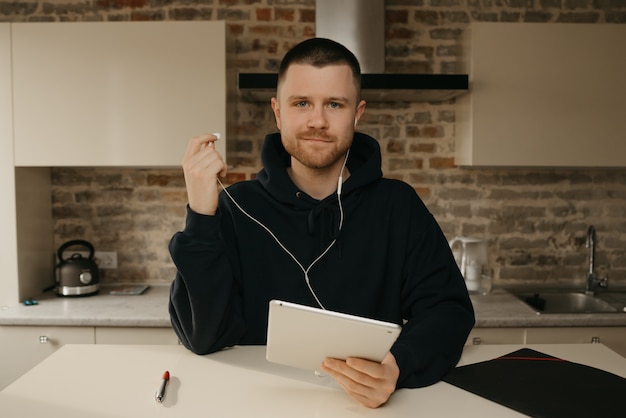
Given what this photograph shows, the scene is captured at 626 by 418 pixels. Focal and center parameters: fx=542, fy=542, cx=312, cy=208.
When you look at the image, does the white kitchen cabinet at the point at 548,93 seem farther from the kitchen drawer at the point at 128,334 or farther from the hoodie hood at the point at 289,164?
the kitchen drawer at the point at 128,334

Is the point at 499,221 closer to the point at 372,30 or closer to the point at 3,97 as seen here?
the point at 372,30

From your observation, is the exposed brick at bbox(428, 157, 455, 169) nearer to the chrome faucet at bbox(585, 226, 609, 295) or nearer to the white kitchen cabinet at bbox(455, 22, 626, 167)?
the white kitchen cabinet at bbox(455, 22, 626, 167)

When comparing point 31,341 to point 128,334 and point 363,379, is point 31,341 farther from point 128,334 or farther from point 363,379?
point 363,379

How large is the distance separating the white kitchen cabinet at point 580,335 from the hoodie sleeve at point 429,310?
1.15m

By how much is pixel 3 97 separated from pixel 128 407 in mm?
2045

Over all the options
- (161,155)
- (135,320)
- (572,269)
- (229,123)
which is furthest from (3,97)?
(572,269)

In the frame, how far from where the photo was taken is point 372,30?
2.62 metres

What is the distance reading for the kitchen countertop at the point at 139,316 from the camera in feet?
7.73

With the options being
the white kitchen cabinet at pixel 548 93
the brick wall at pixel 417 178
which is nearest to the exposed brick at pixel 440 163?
the brick wall at pixel 417 178

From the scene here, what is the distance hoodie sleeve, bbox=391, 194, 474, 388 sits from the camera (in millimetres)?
1161

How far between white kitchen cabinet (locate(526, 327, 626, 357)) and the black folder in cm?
117

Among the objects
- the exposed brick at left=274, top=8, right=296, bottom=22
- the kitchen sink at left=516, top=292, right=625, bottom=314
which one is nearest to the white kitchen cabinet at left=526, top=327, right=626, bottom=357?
the kitchen sink at left=516, top=292, right=625, bottom=314

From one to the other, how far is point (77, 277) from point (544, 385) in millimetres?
2282

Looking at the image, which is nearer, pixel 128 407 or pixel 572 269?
pixel 128 407
